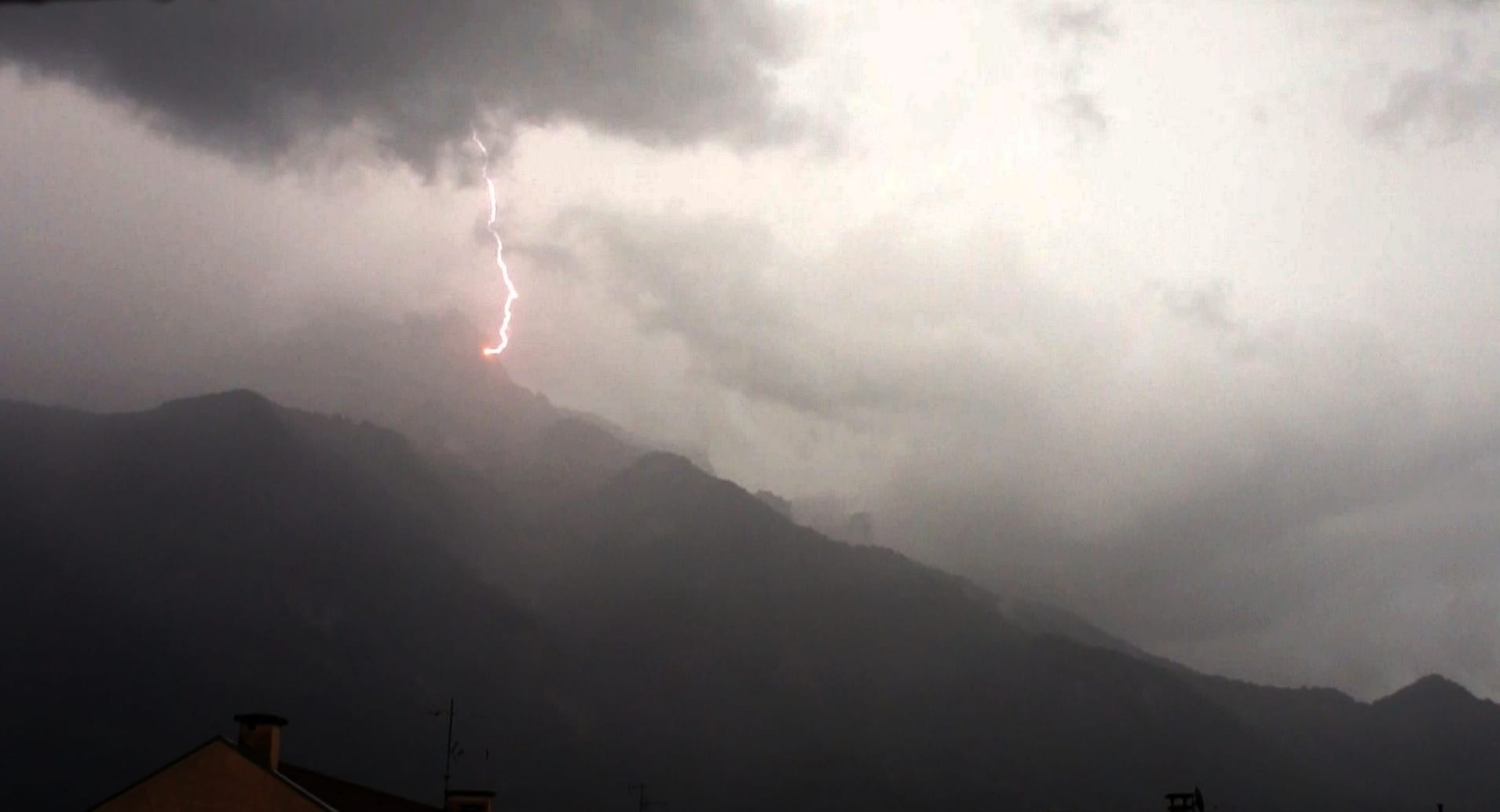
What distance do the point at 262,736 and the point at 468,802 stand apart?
10.5 m

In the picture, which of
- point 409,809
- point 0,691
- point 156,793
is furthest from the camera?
point 0,691

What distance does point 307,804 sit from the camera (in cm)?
3922

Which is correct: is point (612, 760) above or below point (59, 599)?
below

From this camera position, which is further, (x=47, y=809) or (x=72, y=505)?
(x=72, y=505)

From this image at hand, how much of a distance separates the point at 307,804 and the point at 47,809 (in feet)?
464

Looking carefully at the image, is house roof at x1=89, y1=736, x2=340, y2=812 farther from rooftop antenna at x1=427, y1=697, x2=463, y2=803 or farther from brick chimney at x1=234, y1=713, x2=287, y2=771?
rooftop antenna at x1=427, y1=697, x2=463, y2=803

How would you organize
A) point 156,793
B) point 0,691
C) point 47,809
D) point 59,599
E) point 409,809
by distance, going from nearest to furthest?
point 156,793 → point 409,809 → point 47,809 → point 0,691 → point 59,599

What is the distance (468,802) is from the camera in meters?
50.0

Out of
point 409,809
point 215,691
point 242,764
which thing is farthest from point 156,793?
point 215,691

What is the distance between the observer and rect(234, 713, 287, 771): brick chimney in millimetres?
41969

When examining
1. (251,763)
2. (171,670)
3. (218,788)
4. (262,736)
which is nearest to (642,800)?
(262,736)

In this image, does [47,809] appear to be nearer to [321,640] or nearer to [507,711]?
[321,640]

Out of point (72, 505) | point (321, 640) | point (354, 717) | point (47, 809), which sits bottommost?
point (47, 809)

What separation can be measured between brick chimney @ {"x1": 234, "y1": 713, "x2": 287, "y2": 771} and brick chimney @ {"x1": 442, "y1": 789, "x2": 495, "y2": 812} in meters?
8.75
